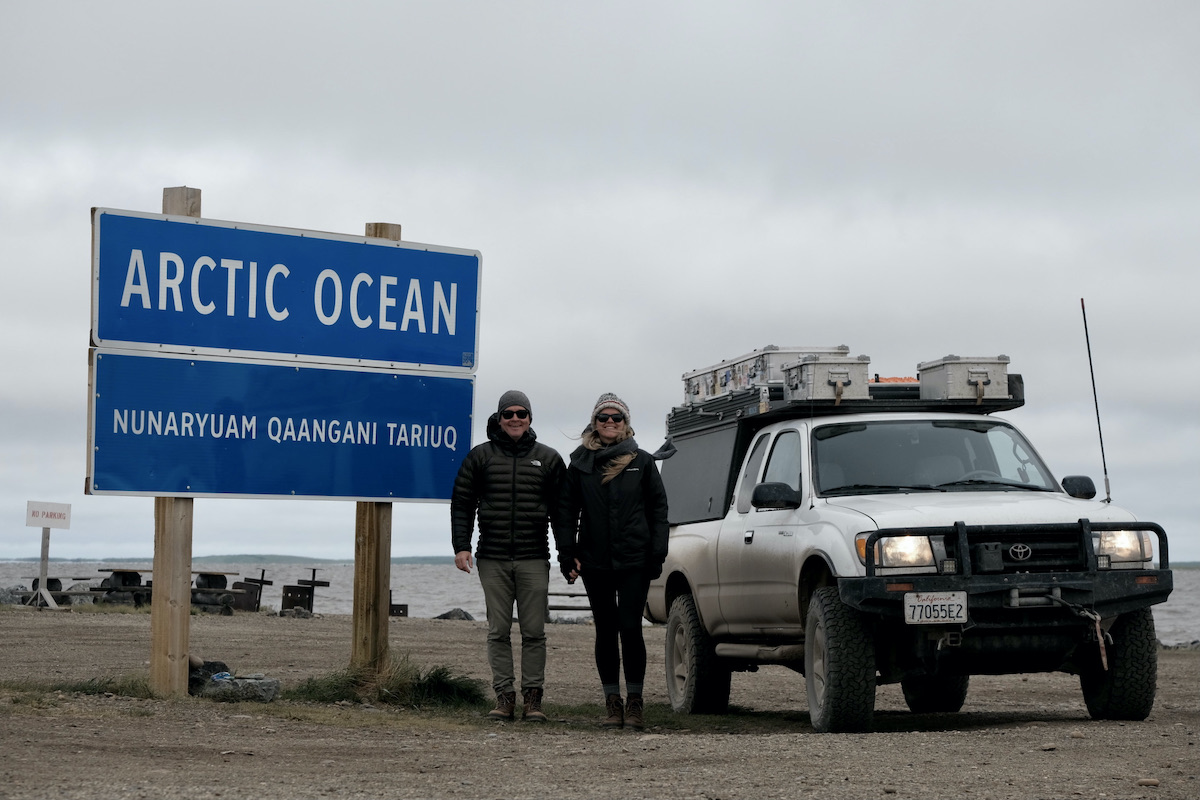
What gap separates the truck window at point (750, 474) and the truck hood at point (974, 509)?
48.2 inches

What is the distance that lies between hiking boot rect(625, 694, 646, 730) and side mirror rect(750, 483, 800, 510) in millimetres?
1477

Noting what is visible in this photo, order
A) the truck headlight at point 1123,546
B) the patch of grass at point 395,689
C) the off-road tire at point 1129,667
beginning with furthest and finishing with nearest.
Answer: the patch of grass at point 395,689 < the off-road tire at point 1129,667 < the truck headlight at point 1123,546

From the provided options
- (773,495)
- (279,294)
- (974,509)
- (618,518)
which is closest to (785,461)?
(773,495)

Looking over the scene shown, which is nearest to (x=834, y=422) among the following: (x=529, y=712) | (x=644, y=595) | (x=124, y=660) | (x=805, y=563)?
(x=805, y=563)

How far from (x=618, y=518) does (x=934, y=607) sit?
2.13 meters

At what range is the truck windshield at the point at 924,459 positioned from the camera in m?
9.53

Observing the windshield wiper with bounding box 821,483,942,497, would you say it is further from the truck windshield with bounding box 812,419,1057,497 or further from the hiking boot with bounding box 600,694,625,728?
the hiking boot with bounding box 600,694,625,728

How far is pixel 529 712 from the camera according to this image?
32.1 ft

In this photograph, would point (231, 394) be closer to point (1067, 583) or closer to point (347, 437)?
point (347, 437)

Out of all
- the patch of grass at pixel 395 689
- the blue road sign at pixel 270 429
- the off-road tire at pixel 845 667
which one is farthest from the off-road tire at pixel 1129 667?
the blue road sign at pixel 270 429

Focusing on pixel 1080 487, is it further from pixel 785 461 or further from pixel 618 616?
pixel 618 616

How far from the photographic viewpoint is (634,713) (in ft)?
31.2

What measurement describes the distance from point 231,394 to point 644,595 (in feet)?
10.1

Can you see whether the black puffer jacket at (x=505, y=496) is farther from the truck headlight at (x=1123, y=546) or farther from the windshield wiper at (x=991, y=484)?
the truck headlight at (x=1123, y=546)
